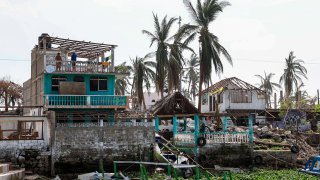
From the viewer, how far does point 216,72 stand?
3766 cm

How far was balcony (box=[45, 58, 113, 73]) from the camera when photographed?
2965 centimetres

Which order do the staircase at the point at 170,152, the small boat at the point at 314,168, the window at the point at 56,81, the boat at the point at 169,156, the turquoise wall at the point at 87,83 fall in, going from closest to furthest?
the small boat at the point at 314,168 → the boat at the point at 169,156 → the staircase at the point at 170,152 → the turquoise wall at the point at 87,83 → the window at the point at 56,81

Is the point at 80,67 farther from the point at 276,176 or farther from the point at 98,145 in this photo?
the point at 276,176

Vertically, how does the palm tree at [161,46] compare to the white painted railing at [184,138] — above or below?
above

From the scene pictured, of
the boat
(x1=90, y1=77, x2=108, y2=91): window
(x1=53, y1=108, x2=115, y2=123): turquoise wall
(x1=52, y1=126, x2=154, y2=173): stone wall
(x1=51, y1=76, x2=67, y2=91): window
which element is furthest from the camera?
(x1=90, y1=77, x2=108, y2=91): window

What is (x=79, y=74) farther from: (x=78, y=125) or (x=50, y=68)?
(x=78, y=125)

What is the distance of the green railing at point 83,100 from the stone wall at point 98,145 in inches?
132

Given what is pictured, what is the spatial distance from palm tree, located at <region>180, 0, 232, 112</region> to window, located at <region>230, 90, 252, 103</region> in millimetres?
8159

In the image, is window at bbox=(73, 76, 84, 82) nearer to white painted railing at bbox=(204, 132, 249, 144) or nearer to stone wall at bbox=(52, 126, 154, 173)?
stone wall at bbox=(52, 126, 154, 173)

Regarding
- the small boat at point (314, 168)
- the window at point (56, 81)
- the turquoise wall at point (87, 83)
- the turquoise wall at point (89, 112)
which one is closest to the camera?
the small boat at point (314, 168)

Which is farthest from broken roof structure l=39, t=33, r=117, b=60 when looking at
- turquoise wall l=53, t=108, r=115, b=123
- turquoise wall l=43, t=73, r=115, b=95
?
turquoise wall l=53, t=108, r=115, b=123

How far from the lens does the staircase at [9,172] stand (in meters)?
20.3

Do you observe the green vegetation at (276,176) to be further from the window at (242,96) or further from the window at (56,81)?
the window at (242,96)

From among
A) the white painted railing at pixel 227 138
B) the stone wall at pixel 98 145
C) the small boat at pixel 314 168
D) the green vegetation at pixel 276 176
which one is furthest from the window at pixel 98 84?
the small boat at pixel 314 168
